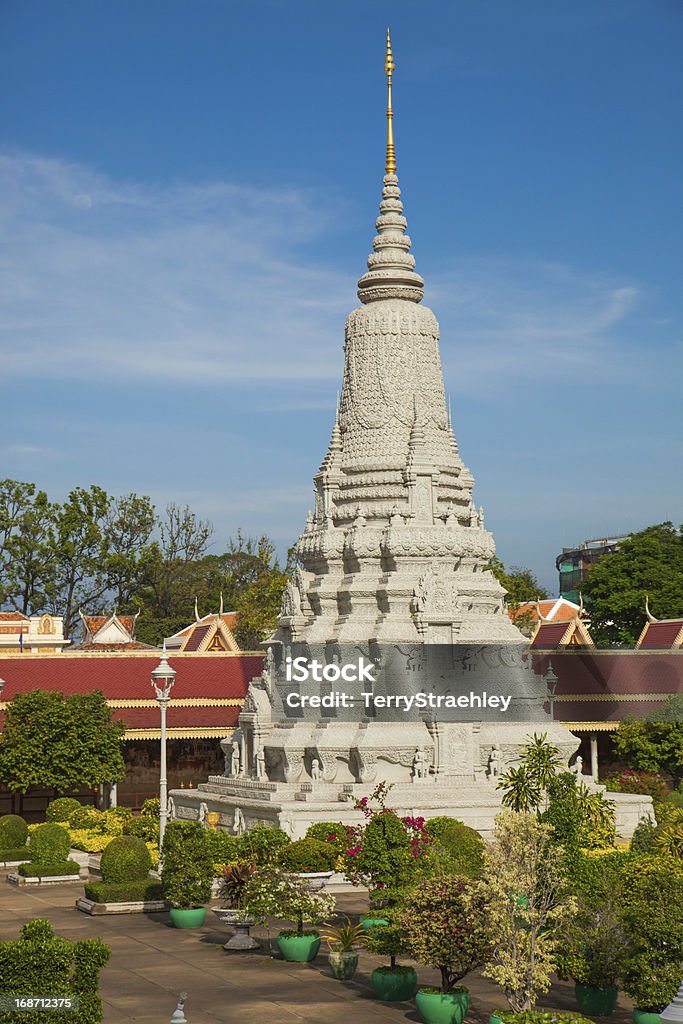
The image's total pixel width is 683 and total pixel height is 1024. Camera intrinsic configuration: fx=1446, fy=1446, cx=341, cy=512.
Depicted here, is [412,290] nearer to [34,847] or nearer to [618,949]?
[34,847]

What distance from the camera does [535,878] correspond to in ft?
68.2

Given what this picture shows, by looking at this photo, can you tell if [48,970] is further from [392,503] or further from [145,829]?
[392,503]

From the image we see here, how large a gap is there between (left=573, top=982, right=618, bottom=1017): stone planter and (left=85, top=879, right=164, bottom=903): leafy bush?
12213mm

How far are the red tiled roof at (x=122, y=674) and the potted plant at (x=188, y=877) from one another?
19816 millimetres

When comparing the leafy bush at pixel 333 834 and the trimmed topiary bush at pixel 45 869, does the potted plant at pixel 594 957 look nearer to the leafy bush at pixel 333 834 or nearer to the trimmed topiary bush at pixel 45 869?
the leafy bush at pixel 333 834

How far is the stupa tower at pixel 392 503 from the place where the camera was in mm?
41031

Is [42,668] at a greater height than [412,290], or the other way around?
[412,290]

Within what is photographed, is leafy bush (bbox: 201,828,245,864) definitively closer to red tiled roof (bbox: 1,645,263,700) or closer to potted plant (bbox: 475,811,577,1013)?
potted plant (bbox: 475,811,577,1013)

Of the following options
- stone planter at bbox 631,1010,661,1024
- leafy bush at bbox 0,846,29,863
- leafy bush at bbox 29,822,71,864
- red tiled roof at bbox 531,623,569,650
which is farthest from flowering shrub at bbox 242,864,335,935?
red tiled roof at bbox 531,623,569,650

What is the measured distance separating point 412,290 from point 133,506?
4255cm

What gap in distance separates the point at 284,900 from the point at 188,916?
12.9 feet

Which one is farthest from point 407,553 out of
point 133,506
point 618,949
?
point 133,506

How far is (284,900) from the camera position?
25594 millimetres

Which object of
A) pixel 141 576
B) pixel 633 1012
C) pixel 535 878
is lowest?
pixel 633 1012
